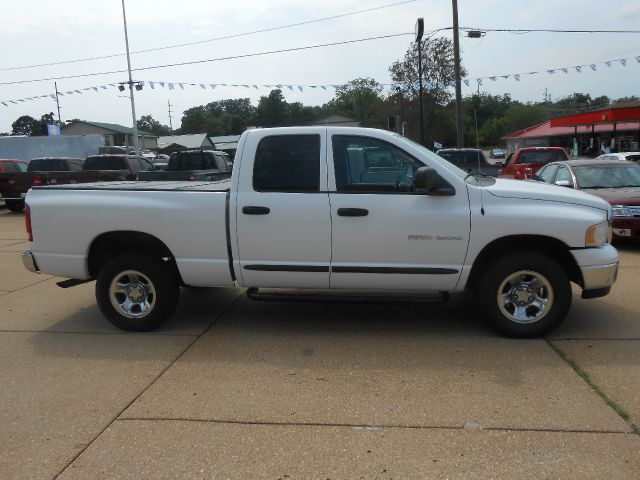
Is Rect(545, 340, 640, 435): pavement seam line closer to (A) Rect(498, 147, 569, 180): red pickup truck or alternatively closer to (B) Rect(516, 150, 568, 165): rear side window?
(A) Rect(498, 147, 569, 180): red pickup truck

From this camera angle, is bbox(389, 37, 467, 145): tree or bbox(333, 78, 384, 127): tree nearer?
bbox(389, 37, 467, 145): tree

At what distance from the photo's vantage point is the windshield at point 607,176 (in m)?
9.84

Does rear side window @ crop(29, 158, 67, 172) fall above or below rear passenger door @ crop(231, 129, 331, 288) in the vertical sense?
above

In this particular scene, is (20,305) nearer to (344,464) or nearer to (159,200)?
(159,200)

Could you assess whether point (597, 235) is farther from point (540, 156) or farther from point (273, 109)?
point (273, 109)

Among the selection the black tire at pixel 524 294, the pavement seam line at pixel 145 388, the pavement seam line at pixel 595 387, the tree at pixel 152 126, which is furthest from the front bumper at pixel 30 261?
the tree at pixel 152 126

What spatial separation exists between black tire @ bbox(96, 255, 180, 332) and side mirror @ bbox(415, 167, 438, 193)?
2.51m

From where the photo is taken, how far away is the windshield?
984 cm

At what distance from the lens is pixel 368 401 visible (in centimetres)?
384

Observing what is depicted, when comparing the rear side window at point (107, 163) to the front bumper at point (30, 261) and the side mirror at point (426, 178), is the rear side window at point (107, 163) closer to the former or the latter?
the front bumper at point (30, 261)

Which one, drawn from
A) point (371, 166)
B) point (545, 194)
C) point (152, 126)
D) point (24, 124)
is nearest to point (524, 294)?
point (545, 194)

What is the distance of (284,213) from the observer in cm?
496

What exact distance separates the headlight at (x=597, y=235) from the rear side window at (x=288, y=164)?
235 cm

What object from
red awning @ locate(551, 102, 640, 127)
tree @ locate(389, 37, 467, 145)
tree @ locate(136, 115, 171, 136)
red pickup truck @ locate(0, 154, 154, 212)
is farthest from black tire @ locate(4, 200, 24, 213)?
tree @ locate(136, 115, 171, 136)
